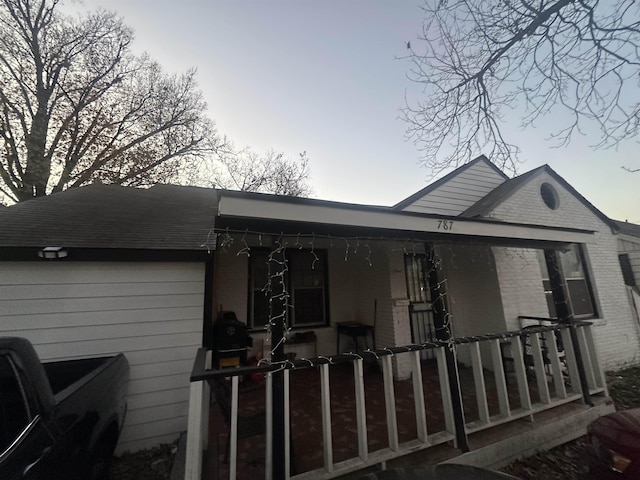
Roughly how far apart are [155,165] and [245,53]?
9.84 m

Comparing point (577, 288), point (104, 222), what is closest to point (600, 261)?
point (577, 288)

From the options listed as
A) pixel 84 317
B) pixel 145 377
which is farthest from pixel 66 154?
pixel 145 377

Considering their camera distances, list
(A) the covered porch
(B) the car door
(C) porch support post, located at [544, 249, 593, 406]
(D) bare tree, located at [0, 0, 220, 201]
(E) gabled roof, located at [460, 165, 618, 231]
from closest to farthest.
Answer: (B) the car door < (A) the covered porch < (C) porch support post, located at [544, 249, 593, 406] < (E) gabled roof, located at [460, 165, 618, 231] < (D) bare tree, located at [0, 0, 220, 201]

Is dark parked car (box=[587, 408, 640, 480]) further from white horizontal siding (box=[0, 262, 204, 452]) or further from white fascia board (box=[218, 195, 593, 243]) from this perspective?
white horizontal siding (box=[0, 262, 204, 452])

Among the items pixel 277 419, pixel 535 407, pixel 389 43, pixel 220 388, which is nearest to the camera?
pixel 277 419

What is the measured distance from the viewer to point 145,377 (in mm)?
3418

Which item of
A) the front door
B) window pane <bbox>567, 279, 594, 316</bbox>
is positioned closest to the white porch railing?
the front door

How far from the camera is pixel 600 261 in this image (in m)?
6.24

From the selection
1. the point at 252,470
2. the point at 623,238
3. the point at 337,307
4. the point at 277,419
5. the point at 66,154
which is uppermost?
the point at 66,154

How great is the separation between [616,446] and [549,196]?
604 cm

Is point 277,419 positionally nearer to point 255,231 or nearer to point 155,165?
point 255,231

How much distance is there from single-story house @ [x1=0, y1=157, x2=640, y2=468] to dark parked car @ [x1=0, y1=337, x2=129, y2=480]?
1.32m

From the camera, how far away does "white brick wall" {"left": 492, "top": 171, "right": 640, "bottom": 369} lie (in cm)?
578

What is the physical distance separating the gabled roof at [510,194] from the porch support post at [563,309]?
5.31 ft
